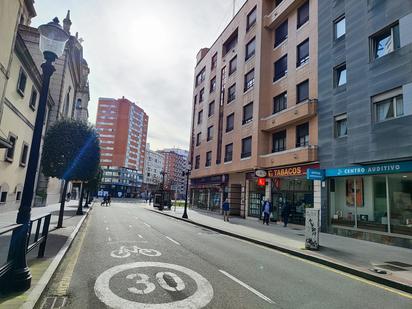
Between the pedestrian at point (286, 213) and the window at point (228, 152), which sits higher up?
the window at point (228, 152)

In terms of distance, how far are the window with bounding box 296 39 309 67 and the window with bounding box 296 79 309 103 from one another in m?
1.66

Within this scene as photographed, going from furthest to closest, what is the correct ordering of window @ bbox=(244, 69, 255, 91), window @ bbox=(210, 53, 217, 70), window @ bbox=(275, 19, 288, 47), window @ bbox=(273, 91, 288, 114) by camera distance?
window @ bbox=(210, 53, 217, 70)
window @ bbox=(244, 69, 255, 91)
window @ bbox=(275, 19, 288, 47)
window @ bbox=(273, 91, 288, 114)

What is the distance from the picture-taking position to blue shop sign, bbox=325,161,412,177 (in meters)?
13.1

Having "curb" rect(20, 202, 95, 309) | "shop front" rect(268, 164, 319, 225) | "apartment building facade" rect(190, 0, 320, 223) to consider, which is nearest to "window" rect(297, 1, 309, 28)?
"apartment building facade" rect(190, 0, 320, 223)

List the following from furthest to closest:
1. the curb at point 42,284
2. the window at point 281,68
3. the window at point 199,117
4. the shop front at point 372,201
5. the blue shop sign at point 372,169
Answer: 1. the window at point 199,117
2. the window at point 281,68
3. the shop front at point 372,201
4. the blue shop sign at point 372,169
5. the curb at point 42,284

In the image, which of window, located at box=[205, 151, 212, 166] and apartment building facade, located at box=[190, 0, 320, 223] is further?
window, located at box=[205, 151, 212, 166]

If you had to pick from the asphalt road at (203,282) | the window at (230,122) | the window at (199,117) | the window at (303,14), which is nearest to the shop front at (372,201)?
the asphalt road at (203,282)

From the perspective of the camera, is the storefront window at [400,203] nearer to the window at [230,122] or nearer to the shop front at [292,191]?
the shop front at [292,191]

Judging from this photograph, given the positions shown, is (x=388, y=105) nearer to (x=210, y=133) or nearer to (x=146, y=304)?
(x=146, y=304)

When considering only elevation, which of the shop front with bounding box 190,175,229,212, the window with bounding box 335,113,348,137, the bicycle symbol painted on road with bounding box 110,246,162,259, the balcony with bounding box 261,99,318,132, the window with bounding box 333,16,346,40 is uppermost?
the window with bounding box 333,16,346,40

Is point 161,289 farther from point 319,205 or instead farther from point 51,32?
point 319,205

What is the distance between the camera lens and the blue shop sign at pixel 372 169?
13084 mm

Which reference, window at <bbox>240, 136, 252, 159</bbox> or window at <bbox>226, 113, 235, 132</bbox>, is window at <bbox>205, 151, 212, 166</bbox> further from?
window at <bbox>240, 136, 252, 159</bbox>

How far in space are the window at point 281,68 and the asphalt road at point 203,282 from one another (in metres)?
18.0
